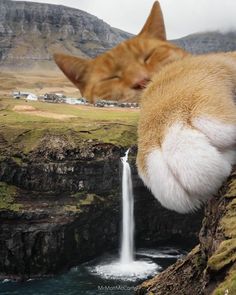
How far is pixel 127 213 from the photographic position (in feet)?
178

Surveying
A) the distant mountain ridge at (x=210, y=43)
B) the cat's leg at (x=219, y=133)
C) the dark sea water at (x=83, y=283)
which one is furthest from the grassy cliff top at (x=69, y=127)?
the cat's leg at (x=219, y=133)

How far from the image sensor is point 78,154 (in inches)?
2002

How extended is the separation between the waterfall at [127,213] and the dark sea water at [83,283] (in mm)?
3360

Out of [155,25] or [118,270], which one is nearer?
[155,25]

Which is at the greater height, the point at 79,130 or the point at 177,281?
the point at 177,281

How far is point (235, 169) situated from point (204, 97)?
24.2 inches

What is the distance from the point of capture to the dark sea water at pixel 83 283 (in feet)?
132

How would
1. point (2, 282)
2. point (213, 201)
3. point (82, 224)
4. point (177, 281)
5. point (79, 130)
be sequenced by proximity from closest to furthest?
point (213, 201)
point (177, 281)
point (2, 282)
point (82, 224)
point (79, 130)

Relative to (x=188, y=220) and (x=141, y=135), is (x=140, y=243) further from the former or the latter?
(x=141, y=135)

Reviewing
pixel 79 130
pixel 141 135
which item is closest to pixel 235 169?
pixel 141 135

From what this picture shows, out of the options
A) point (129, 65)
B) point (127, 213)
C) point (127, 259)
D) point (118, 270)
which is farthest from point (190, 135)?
point (127, 213)

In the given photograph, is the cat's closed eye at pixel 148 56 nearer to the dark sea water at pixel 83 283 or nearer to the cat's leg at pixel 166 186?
the cat's leg at pixel 166 186

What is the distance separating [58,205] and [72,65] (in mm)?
46089

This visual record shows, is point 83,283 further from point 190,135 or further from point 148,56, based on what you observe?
point 190,135
